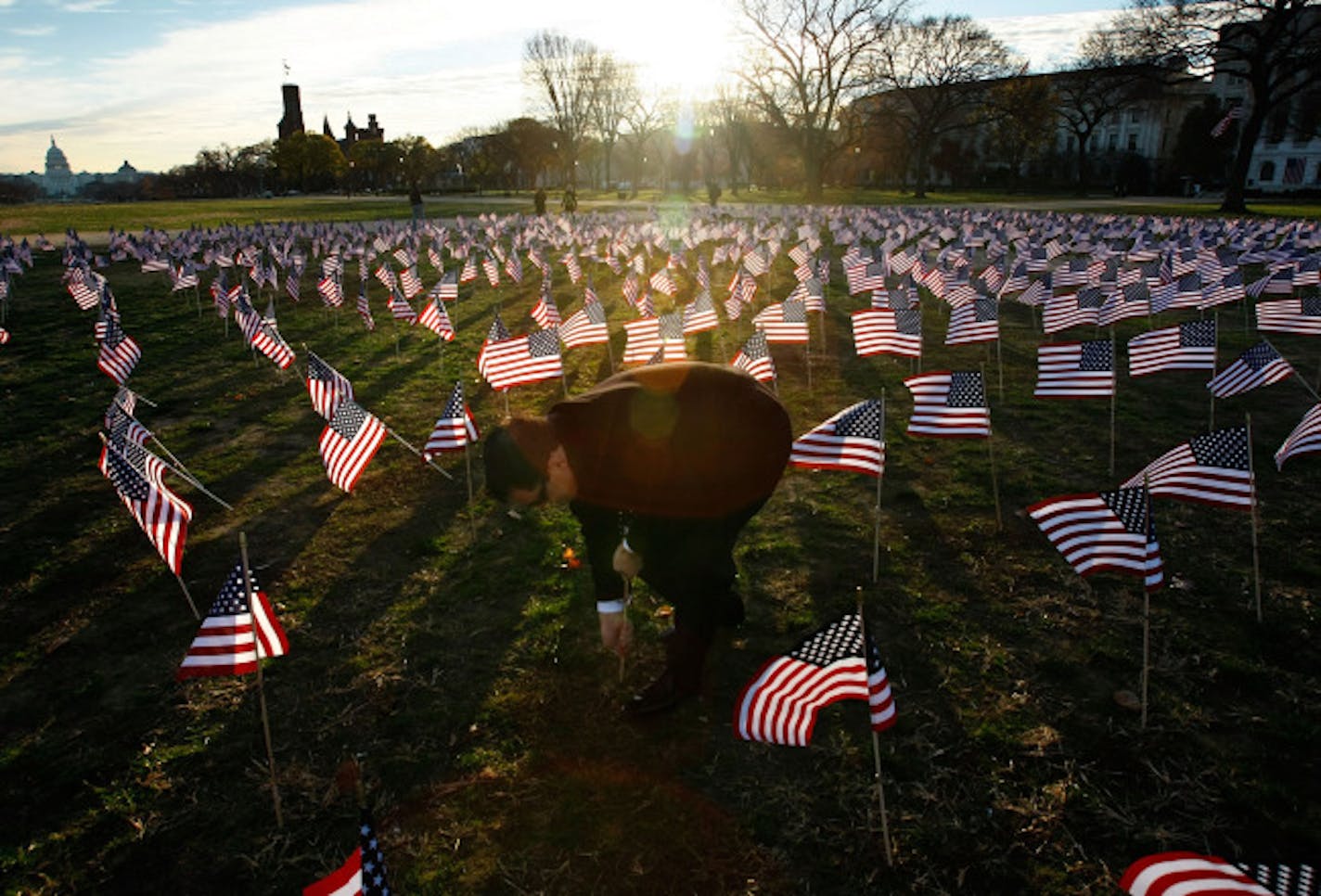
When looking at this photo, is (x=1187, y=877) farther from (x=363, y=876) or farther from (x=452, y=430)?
(x=452, y=430)

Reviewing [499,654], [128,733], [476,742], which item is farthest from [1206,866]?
A: [128,733]

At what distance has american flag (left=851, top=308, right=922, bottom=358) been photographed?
31.8ft

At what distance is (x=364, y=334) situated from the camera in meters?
16.2

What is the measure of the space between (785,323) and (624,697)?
690 cm

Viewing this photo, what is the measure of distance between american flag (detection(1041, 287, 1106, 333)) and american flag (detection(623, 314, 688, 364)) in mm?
5811

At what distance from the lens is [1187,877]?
2355 millimetres

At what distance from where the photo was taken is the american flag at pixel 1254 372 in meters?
8.16

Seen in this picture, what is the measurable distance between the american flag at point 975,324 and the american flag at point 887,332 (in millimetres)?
853

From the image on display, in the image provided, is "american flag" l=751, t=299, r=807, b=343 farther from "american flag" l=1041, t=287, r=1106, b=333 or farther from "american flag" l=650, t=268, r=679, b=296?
"american flag" l=650, t=268, r=679, b=296

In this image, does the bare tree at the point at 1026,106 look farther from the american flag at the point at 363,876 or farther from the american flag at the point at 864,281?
the american flag at the point at 363,876

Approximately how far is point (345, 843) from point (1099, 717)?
4.35 metres

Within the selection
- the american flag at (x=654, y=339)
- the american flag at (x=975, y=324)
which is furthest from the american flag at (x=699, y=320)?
the american flag at (x=975, y=324)

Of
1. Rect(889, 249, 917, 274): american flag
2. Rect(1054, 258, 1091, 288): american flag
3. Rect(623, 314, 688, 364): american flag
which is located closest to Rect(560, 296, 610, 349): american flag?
Rect(623, 314, 688, 364): american flag

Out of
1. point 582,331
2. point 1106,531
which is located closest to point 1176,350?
point 1106,531
